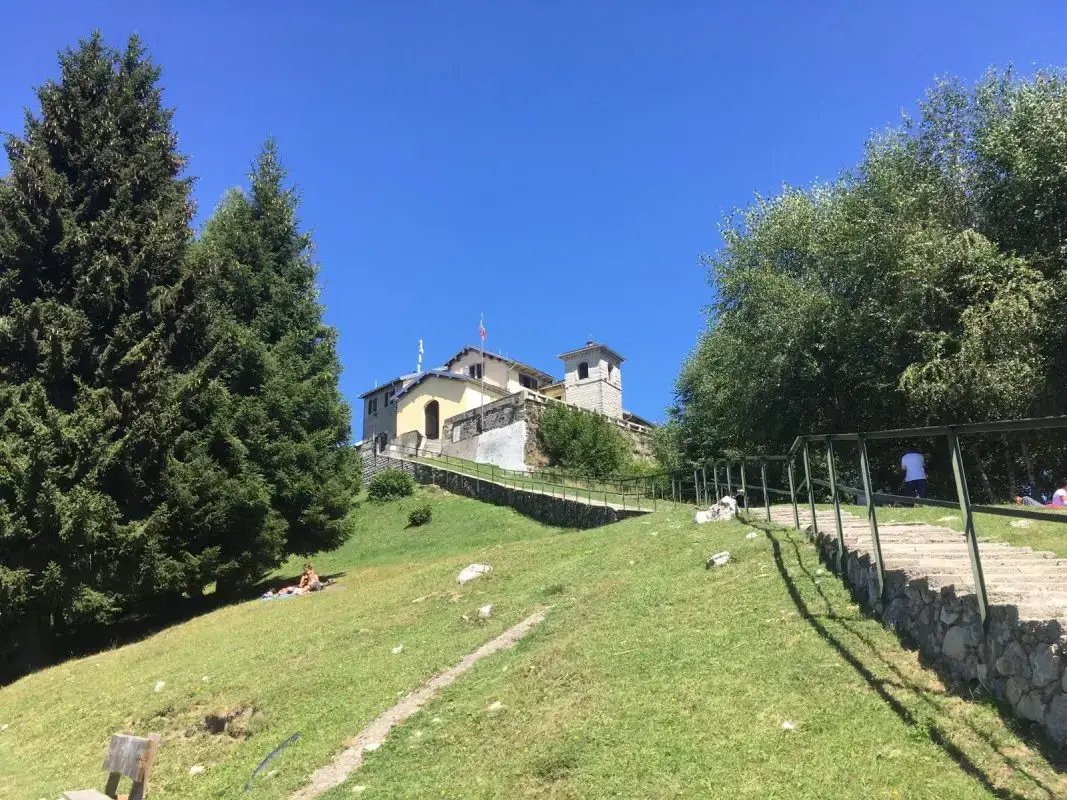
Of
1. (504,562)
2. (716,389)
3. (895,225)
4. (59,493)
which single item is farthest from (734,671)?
(716,389)

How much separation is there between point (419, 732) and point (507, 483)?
2515cm

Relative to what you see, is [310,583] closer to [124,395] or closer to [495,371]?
[124,395]

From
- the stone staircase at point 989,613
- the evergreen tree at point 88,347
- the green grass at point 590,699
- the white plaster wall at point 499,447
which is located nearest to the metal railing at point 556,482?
the white plaster wall at point 499,447

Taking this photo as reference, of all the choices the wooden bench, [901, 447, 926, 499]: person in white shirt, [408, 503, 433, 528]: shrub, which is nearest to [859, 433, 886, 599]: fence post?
the wooden bench

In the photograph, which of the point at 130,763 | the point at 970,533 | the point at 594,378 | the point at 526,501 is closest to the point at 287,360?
the point at 526,501

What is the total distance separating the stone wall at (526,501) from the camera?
22.7m

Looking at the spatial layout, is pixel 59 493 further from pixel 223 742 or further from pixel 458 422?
pixel 458 422

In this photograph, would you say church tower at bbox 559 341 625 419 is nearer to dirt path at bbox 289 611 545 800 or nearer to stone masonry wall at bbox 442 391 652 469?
stone masonry wall at bbox 442 391 652 469

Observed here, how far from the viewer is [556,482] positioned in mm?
31828

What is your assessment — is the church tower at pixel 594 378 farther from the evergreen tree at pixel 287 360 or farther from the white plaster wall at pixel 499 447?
the evergreen tree at pixel 287 360

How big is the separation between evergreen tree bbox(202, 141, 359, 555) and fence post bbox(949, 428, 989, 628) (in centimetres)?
1613

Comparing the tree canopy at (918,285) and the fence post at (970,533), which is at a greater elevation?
the tree canopy at (918,285)

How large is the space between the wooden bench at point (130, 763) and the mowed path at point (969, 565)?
5427 millimetres

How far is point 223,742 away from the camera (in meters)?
6.78
